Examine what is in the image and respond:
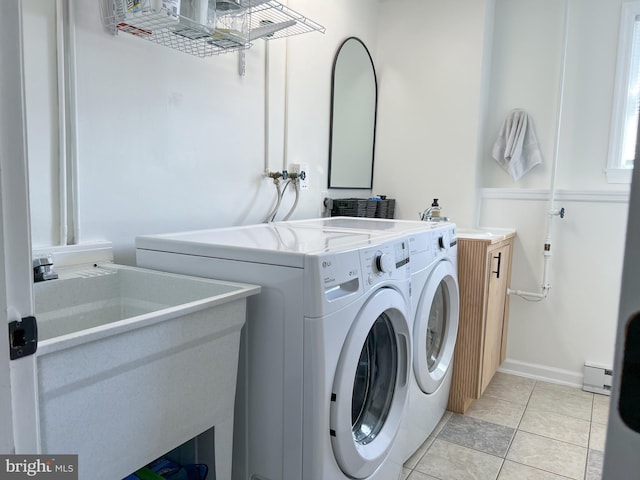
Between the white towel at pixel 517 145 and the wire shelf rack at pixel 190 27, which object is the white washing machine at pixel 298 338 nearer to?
the wire shelf rack at pixel 190 27

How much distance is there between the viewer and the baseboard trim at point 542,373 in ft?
8.95

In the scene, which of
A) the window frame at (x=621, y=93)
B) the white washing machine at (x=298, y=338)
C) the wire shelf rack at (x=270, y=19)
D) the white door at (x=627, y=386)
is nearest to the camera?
the white door at (x=627, y=386)

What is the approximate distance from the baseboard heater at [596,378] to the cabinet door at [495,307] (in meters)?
0.49

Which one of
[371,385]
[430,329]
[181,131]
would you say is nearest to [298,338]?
[371,385]

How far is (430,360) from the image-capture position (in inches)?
82.3

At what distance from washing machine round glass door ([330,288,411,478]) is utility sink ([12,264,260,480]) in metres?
0.29

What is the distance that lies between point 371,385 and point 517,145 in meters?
1.92

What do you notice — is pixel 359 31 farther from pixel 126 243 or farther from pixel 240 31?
pixel 126 243

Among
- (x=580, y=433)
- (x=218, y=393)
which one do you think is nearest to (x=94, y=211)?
(x=218, y=393)

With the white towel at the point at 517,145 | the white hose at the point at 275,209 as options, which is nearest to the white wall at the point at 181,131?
the white hose at the point at 275,209

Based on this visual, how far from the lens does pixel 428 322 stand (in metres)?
2.03

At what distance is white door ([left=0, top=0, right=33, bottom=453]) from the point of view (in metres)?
0.53

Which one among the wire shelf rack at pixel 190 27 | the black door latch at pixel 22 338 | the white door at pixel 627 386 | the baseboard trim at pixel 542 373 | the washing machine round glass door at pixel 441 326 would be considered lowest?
the baseboard trim at pixel 542 373

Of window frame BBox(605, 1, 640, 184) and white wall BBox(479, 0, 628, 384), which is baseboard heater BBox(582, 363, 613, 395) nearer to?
white wall BBox(479, 0, 628, 384)
